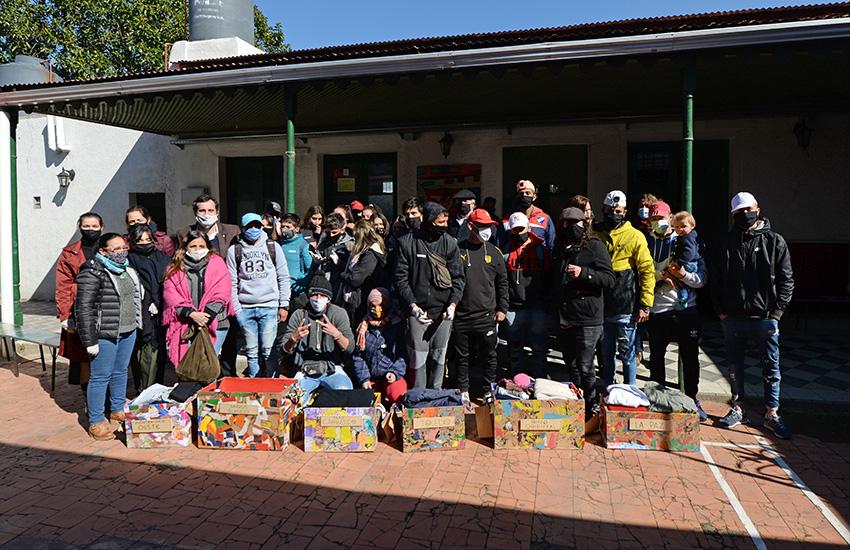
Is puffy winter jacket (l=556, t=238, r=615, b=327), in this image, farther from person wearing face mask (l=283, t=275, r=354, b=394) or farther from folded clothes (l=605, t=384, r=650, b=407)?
person wearing face mask (l=283, t=275, r=354, b=394)

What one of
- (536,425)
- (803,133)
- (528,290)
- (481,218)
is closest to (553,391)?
(536,425)

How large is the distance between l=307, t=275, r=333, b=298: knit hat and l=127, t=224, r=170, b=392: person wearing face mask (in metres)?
1.45

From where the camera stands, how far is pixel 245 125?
34.0 feet

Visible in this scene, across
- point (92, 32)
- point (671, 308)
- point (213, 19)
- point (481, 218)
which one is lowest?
point (671, 308)

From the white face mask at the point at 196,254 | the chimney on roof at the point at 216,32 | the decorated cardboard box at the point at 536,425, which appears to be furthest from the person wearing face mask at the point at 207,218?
the chimney on roof at the point at 216,32

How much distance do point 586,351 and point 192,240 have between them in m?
3.62

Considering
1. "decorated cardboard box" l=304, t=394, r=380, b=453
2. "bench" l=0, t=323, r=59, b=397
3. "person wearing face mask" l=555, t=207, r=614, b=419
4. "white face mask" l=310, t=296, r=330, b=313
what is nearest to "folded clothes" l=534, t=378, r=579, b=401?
"person wearing face mask" l=555, t=207, r=614, b=419

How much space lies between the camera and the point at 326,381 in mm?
4746

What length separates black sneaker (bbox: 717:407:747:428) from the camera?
4707mm

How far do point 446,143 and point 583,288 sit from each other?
20.7 feet

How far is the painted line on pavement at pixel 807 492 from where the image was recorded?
3.17m

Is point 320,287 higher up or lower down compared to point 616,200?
lower down

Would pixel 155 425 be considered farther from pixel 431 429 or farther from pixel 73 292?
pixel 431 429

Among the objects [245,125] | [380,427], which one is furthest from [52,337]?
[245,125]
